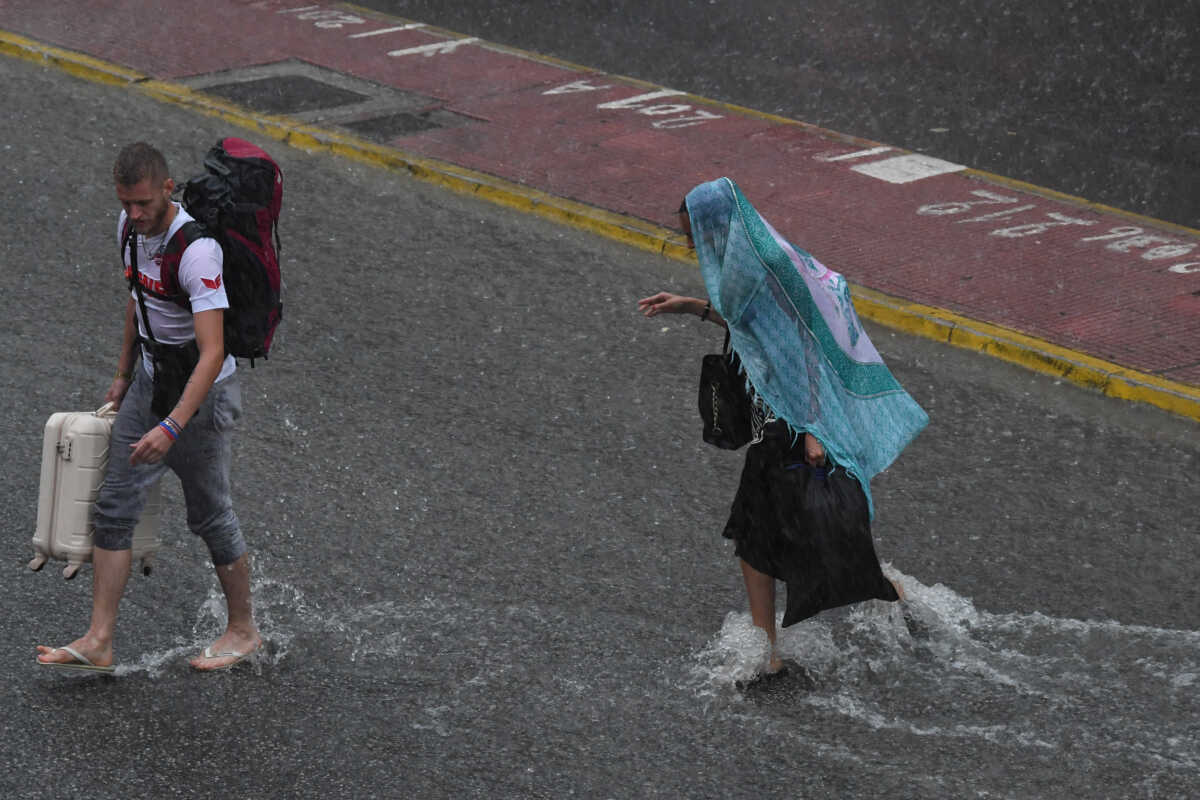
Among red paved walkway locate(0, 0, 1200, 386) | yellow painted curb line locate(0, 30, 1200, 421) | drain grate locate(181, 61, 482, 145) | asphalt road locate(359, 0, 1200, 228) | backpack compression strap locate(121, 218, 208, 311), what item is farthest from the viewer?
asphalt road locate(359, 0, 1200, 228)

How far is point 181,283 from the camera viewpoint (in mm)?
5629

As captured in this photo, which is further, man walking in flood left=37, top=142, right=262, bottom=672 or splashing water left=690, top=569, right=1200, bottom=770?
splashing water left=690, top=569, right=1200, bottom=770

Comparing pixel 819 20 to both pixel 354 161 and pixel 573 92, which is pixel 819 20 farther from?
pixel 354 161

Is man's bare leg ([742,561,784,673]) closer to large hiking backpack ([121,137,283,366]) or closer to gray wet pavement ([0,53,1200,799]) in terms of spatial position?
gray wet pavement ([0,53,1200,799])

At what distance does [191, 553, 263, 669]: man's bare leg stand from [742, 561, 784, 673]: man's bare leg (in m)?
1.86

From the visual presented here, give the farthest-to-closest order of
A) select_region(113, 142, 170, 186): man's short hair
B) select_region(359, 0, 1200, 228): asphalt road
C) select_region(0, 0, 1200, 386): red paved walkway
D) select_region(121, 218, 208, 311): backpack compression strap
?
select_region(359, 0, 1200, 228): asphalt road
select_region(0, 0, 1200, 386): red paved walkway
select_region(121, 218, 208, 311): backpack compression strap
select_region(113, 142, 170, 186): man's short hair

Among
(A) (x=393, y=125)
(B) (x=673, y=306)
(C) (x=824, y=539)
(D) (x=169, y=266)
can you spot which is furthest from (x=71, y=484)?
(A) (x=393, y=125)

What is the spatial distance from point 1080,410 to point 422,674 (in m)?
4.26

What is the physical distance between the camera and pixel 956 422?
27.9ft

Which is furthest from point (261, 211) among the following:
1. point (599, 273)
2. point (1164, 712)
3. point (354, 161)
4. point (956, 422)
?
point (354, 161)

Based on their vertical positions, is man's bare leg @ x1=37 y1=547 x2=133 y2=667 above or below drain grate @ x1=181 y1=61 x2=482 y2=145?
below

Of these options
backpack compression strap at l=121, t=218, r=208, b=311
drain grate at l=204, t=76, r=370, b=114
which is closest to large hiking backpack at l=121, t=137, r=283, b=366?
backpack compression strap at l=121, t=218, r=208, b=311

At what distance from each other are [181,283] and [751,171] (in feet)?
24.1

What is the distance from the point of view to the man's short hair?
5520 millimetres
